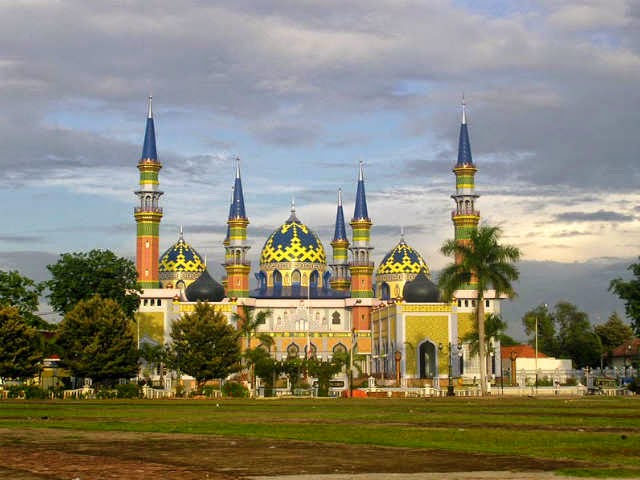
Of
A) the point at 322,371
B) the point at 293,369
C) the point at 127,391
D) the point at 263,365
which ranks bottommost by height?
the point at 127,391

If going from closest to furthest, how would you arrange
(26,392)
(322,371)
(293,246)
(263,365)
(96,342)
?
(26,392) < (96,342) < (322,371) < (263,365) < (293,246)

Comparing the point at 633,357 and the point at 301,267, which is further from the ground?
the point at 301,267

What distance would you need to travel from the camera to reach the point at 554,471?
572 inches

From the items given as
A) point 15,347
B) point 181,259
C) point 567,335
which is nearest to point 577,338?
point 567,335

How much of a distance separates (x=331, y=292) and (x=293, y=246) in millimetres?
6151

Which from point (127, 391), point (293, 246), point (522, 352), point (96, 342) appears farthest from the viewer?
point (293, 246)

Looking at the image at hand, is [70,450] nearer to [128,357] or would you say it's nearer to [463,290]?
[128,357]

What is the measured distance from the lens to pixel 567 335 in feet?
392

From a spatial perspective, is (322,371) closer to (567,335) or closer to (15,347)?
(15,347)

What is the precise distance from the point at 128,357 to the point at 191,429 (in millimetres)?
42027

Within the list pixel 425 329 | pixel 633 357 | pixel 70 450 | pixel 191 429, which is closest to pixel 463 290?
pixel 425 329

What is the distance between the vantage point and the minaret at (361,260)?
107125 mm

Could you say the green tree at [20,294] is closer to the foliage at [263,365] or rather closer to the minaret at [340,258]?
the foliage at [263,365]

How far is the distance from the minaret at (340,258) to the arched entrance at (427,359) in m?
24.3
